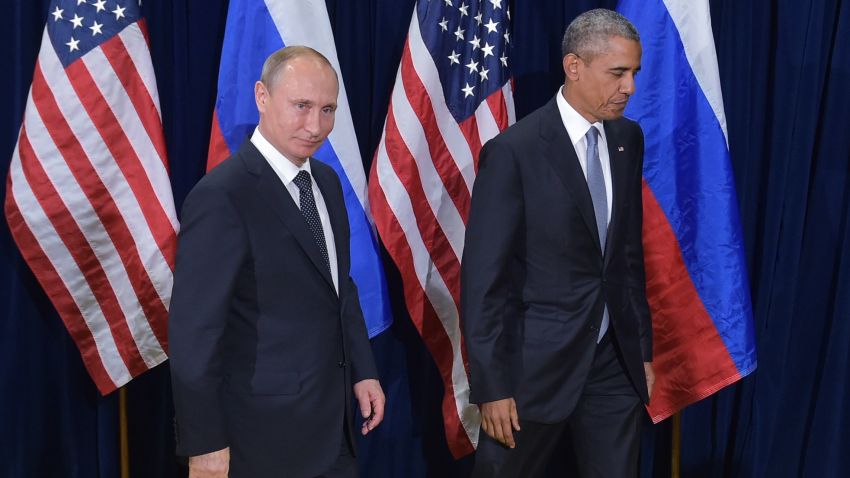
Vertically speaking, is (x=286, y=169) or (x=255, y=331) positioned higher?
(x=286, y=169)

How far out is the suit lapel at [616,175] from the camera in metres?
2.32

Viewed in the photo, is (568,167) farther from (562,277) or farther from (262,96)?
(262,96)

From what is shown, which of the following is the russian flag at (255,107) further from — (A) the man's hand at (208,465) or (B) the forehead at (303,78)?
(A) the man's hand at (208,465)

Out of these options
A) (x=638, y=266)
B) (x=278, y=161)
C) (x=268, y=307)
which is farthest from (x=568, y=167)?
(x=268, y=307)

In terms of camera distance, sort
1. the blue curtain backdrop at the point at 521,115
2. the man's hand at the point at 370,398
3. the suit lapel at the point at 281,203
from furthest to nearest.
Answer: the blue curtain backdrop at the point at 521,115
the man's hand at the point at 370,398
the suit lapel at the point at 281,203

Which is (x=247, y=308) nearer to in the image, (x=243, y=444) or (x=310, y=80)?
(x=243, y=444)

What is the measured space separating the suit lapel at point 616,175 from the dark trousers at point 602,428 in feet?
0.92

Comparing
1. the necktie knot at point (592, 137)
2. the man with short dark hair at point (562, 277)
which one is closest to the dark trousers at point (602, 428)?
the man with short dark hair at point (562, 277)

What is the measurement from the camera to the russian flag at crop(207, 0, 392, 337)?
282 centimetres

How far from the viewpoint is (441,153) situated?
2973 millimetres

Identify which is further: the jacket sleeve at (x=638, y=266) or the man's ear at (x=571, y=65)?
the jacket sleeve at (x=638, y=266)

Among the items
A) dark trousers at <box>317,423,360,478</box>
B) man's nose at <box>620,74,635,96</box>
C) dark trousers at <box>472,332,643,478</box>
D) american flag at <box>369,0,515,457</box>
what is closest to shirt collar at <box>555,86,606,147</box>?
man's nose at <box>620,74,635,96</box>

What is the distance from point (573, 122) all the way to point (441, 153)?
0.71 m

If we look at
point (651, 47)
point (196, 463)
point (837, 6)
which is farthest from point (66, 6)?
point (837, 6)
